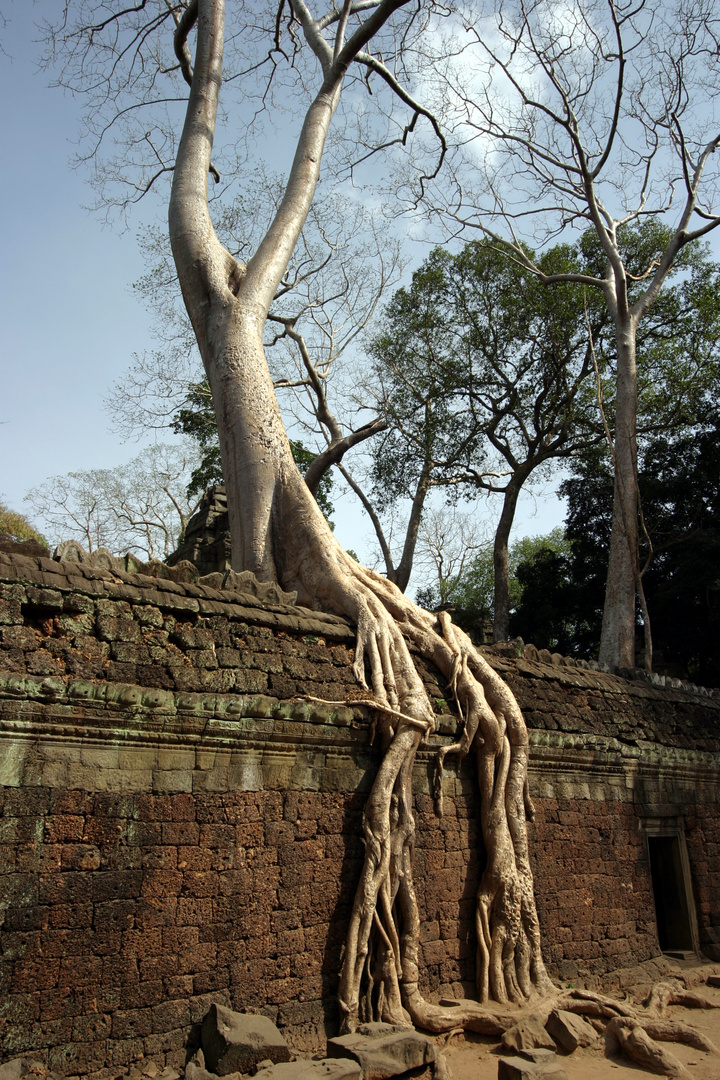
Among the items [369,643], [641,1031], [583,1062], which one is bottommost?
[583,1062]

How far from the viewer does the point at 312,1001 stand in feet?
14.5

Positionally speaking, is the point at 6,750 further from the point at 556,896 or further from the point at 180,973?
the point at 556,896

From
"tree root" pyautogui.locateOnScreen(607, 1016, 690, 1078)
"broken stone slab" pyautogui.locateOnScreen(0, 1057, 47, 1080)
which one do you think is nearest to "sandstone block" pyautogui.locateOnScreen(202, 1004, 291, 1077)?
"broken stone slab" pyautogui.locateOnScreen(0, 1057, 47, 1080)

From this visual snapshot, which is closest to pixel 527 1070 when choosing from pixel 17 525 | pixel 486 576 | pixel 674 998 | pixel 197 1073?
pixel 197 1073

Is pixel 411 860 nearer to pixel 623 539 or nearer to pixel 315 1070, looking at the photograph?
pixel 315 1070

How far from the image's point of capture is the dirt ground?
4.46 meters

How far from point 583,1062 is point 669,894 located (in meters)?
3.34

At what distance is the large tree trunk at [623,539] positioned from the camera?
10.4 m

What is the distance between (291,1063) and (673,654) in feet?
39.3

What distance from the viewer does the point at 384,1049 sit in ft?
13.2

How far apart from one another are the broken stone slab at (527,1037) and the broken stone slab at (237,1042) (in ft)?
4.72

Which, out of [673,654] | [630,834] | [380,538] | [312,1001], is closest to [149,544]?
[380,538]

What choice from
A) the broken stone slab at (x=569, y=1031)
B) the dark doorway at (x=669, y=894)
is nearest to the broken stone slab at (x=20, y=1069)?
the broken stone slab at (x=569, y=1031)

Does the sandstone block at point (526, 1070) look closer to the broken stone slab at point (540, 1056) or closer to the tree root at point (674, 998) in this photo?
the broken stone slab at point (540, 1056)
